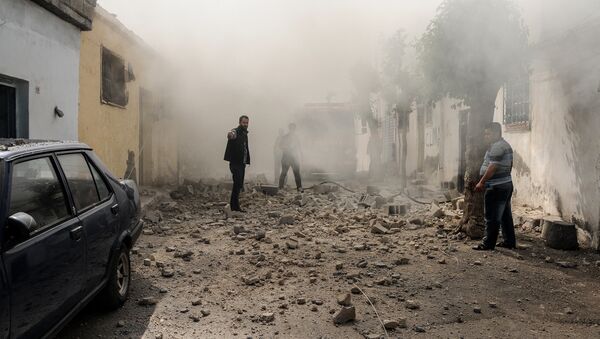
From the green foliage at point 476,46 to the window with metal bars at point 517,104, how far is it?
5.20ft

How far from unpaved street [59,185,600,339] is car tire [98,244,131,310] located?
4.6 inches

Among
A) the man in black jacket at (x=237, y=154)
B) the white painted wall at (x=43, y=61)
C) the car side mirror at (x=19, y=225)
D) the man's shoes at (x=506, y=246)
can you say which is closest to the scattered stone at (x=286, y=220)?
the man in black jacket at (x=237, y=154)

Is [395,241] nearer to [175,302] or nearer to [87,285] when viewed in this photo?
[175,302]

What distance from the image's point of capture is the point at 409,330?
3637 mm

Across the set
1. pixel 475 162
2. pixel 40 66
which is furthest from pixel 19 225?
pixel 475 162

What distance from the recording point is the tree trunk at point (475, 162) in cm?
679

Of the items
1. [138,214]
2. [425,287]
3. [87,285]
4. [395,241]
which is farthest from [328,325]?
[395,241]

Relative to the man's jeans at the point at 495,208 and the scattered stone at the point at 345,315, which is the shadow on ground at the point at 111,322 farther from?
the man's jeans at the point at 495,208

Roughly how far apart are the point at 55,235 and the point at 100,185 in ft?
3.63

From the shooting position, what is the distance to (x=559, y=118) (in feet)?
23.7

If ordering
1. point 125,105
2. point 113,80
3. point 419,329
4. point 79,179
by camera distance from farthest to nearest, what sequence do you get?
point 125,105 → point 113,80 → point 419,329 → point 79,179

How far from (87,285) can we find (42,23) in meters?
4.78

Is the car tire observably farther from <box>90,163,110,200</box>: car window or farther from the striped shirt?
the striped shirt

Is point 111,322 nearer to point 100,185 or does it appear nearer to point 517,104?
point 100,185
